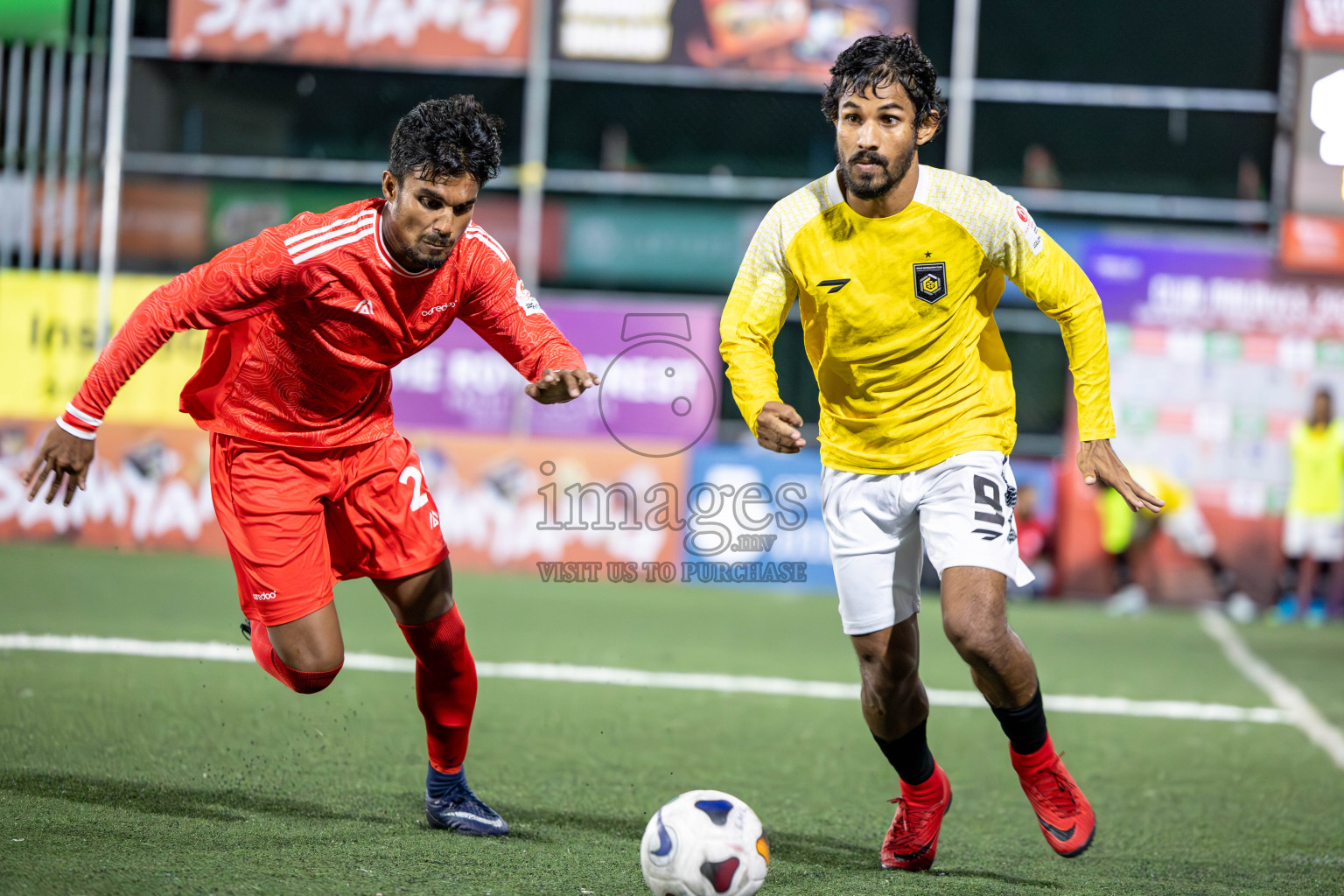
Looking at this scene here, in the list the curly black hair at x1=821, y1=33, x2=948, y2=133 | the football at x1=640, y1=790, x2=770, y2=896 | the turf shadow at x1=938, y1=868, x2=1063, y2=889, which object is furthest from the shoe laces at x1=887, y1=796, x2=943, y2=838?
the curly black hair at x1=821, y1=33, x2=948, y2=133

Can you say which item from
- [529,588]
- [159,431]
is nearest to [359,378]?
[529,588]

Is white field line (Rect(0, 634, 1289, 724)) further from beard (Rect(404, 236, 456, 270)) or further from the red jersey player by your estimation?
beard (Rect(404, 236, 456, 270))

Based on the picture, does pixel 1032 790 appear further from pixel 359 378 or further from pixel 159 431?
pixel 159 431

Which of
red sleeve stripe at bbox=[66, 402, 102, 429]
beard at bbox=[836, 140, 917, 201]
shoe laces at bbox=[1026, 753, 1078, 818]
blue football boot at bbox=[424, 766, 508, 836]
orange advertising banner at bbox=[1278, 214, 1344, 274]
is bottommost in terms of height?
blue football boot at bbox=[424, 766, 508, 836]

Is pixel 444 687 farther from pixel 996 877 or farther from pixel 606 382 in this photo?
pixel 606 382

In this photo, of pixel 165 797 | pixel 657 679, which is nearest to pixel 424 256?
pixel 165 797

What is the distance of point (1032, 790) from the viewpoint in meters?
4.20

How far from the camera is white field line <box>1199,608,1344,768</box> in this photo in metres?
6.66

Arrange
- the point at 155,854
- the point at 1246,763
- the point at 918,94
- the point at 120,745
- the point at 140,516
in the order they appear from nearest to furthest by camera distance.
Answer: the point at 155,854, the point at 918,94, the point at 120,745, the point at 1246,763, the point at 140,516

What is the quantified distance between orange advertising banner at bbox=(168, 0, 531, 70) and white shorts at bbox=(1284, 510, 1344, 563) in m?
8.70

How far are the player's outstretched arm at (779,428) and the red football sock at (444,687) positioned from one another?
1.24 metres

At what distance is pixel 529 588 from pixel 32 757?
6726 millimetres

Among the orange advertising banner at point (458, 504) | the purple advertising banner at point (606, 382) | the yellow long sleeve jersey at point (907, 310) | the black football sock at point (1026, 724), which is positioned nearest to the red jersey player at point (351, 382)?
the yellow long sleeve jersey at point (907, 310)

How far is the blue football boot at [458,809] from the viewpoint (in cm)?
437
